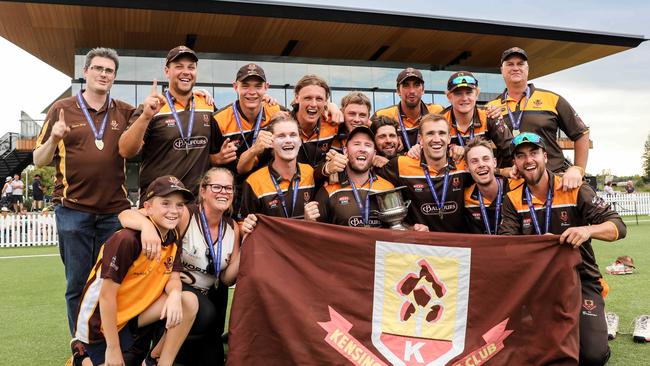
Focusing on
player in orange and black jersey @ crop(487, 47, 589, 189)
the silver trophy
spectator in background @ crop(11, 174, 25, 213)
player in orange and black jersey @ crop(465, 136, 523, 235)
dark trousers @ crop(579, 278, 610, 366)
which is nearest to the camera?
dark trousers @ crop(579, 278, 610, 366)

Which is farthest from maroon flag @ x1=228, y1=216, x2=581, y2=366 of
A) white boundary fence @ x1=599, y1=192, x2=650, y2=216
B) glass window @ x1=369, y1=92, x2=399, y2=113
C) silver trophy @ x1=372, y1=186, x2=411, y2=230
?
white boundary fence @ x1=599, y1=192, x2=650, y2=216

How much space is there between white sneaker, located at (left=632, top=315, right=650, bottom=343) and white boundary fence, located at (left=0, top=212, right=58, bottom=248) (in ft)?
59.0

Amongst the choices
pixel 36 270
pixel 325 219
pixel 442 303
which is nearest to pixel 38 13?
pixel 36 270

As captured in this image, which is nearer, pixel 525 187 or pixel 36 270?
pixel 525 187

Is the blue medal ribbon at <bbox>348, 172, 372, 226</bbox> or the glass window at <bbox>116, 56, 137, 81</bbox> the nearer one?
the blue medal ribbon at <bbox>348, 172, 372, 226</bbox>

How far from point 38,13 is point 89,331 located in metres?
19.8

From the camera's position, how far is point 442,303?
3912 millimetres

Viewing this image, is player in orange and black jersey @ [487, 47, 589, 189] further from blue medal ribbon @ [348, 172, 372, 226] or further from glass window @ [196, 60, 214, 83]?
glass window @ [196, 60, 214, 83]

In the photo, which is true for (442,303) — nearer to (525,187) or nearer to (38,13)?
(525,187)

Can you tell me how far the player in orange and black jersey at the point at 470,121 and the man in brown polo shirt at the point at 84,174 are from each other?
134 inches

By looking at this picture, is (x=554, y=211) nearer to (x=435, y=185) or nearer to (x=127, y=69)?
→ (x=435, y=185)

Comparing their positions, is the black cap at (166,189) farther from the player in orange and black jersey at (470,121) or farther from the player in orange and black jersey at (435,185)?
the player in orange and black jersey at (470,121)

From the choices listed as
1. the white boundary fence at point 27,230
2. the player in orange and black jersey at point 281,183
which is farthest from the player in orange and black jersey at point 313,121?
the white boundary fence at point 27,230

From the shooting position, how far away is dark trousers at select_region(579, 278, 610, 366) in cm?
409
